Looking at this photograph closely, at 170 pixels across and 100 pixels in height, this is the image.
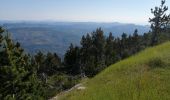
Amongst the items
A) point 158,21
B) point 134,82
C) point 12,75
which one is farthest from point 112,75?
point 158,21

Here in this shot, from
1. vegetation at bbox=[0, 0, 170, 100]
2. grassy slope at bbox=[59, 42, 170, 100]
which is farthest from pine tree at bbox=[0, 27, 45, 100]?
grassy slope at bbox=[59, 42, 170, 100]

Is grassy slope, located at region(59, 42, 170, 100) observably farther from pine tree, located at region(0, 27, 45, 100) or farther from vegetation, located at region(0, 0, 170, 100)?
pine tree, located at region(0, 27, 45, 100)

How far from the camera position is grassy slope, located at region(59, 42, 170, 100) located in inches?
470

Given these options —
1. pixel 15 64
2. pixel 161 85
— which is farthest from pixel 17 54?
pixel 161 85

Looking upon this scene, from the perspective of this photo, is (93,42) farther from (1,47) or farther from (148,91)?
(148,91)

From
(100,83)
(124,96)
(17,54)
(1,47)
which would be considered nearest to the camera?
(124,96)

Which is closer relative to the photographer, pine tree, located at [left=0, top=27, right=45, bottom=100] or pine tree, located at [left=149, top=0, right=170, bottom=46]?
pine tree, located at [left=0, top=27, right=45, bottom=100]

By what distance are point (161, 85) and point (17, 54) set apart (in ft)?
81.0

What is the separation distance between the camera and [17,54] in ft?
116

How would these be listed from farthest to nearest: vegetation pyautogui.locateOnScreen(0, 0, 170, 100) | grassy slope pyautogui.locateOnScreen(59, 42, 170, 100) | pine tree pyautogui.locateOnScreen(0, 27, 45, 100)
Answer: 1. pine tree pyautogui.locateOnScreen(0, 27, 45, 100)
2. vegetation pyautogui.locateOnScreen(0, 0, 170, 100)
3. grassy slope pyautogui.locateOnScreen(59, 42, 170, 100)

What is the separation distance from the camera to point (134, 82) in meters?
13.6

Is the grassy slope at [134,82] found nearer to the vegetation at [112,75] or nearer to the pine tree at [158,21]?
the vegetation at [112,75]

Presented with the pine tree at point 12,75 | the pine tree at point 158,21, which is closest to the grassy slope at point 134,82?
the pine tree at point 12,75

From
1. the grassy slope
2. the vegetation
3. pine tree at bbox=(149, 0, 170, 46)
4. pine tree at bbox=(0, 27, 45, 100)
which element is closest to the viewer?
the grassy slope
